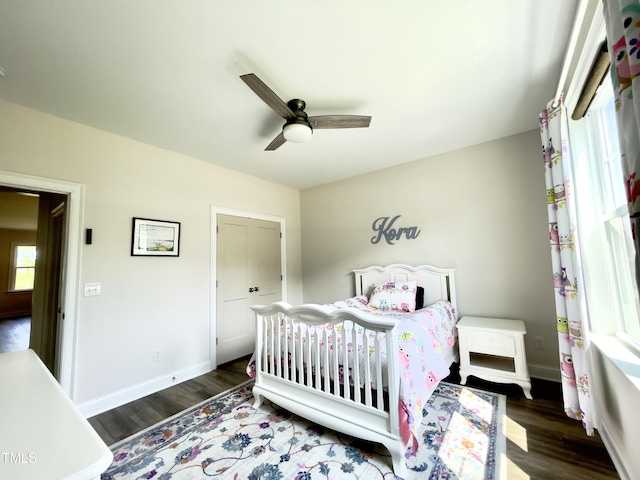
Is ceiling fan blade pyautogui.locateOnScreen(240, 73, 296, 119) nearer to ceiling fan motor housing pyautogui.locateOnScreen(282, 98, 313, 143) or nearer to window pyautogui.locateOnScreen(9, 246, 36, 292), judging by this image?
ceiling fan motor housing pyautogui.locateOnScreen(282, 98, 313, 143)

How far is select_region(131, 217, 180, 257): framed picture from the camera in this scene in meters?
2.71

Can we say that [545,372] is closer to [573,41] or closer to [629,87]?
[573,41]

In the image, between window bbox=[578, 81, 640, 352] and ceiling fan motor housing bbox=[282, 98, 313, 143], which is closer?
window bbox=[578, 81, 640, 352]

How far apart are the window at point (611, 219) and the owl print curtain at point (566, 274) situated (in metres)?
0.13

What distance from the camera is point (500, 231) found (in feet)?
9.64

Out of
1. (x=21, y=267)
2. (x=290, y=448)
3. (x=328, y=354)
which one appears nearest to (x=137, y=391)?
(x=290, y=448)

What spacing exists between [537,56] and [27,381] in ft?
10.6

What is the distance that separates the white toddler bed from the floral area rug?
0.16 m

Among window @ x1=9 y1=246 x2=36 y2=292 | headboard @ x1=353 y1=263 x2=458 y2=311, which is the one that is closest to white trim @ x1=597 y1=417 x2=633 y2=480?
headboard @ x1=353 y1=263 x2=458 y2=311

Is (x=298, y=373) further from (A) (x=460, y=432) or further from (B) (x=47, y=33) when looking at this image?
(B) (x=47, y=33)

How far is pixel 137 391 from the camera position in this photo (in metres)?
2.60

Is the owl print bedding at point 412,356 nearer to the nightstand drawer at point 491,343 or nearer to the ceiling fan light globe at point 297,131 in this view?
the nightstand drawer at point 491,343

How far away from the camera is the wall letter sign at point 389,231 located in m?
3.53

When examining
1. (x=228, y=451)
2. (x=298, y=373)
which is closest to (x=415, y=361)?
(x=298, y=373)
